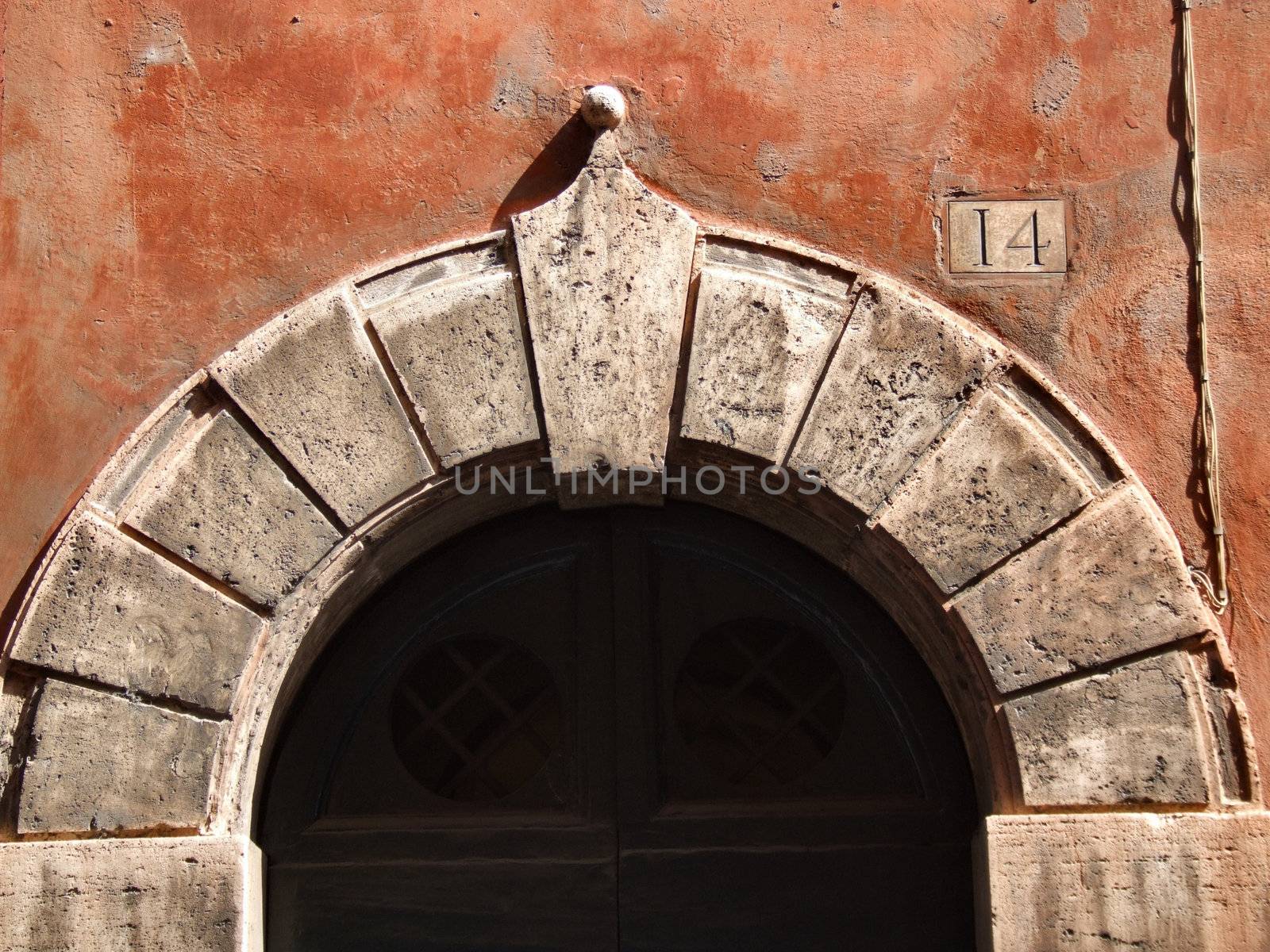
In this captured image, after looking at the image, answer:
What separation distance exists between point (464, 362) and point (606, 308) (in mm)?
337

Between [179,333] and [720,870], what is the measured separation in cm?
175

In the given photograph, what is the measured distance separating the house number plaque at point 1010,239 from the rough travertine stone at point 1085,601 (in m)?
0.58

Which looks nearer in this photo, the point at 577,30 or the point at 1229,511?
the point at 1229,511

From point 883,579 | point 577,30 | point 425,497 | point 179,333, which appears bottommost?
point 883,579

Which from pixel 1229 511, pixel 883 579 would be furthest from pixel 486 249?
pixel 1229 511

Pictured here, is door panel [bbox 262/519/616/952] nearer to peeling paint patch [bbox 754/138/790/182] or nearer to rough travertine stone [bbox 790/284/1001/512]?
rough travertine stone [bbox 790/284/1001/512]

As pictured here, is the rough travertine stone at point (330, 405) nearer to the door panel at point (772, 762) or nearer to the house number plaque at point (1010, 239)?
the door panel at point (772, 762)

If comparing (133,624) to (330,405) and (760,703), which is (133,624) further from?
(760,703)

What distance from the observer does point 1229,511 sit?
8.82ft

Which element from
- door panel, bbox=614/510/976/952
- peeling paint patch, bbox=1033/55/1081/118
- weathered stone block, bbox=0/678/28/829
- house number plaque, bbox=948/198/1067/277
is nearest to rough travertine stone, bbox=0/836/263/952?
weathered stone block, bbox=0/678/28/829

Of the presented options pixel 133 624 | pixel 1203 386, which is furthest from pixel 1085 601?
pixel 133 624

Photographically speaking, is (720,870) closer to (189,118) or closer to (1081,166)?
(1081,166)

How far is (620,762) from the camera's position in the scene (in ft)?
9.49

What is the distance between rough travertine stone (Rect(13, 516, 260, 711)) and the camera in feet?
8.50
